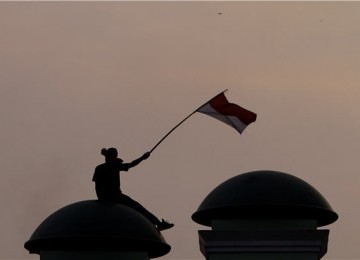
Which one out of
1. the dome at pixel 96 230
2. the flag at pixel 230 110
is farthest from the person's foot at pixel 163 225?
the flag at pixel 230 110

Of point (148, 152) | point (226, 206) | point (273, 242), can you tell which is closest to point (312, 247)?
point (273, 242)

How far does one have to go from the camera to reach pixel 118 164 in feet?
91.2

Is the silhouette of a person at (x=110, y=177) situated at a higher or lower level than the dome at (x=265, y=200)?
higher

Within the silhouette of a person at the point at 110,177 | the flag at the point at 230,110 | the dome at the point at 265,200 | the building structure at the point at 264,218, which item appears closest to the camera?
the building structure at the point at 264,218

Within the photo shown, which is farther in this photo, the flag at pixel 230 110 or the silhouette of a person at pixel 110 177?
the flag at pixel 230 110

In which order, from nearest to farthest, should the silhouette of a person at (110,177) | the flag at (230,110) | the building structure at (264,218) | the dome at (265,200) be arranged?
the building structure at (264,218)
the dome at (265,200)
the silhouette of a person at (110,177)
the flag at (230,110)

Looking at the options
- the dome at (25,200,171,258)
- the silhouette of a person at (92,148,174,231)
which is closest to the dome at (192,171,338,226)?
the dome at (25,200,171,258)

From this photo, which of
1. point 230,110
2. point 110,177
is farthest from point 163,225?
point 230,110

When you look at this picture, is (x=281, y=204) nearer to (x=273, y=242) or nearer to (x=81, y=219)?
(x=273, y=242)

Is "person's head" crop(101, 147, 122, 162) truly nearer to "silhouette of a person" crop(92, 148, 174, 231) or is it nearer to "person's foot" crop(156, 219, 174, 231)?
"silhouette of a person" crop(92, 148, 174, 231)

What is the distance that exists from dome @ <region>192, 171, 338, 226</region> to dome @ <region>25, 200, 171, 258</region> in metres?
1.78

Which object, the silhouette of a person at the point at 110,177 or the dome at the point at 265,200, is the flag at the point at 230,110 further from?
the silhouette of a person at the point at 110,177

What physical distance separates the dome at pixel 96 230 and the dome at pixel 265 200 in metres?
1.78

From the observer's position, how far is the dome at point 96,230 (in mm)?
26391
